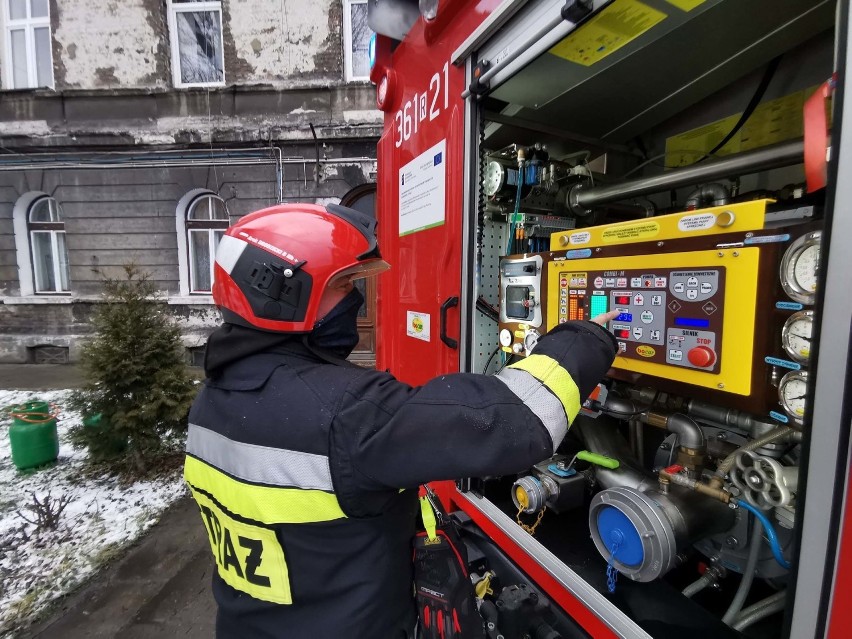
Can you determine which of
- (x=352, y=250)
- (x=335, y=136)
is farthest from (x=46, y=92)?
(x=352, y=250)

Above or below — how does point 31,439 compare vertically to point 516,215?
below

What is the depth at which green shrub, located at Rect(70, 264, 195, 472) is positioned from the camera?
3.69 m

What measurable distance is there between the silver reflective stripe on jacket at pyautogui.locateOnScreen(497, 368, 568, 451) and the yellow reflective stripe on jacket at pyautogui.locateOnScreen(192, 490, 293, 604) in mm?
673

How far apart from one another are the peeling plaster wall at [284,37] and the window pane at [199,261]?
3.05 metres

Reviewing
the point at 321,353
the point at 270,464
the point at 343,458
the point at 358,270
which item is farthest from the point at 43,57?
the point at 343,458

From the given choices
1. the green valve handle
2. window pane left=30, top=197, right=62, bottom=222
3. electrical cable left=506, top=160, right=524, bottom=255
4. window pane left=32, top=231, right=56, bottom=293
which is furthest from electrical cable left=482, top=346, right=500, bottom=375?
window pane left=32, top=231, right=56, bottom=293

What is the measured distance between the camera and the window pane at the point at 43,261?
350 inches

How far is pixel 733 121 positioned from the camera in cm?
188

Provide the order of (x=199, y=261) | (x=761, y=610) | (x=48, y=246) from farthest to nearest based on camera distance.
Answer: (x=48, y=246) < (x=199, y=261) < (x=761, y=610)

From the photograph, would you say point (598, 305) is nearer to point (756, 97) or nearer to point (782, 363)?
point (782, 363)

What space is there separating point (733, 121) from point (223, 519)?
2.48 m

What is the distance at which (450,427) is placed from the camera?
888 mm

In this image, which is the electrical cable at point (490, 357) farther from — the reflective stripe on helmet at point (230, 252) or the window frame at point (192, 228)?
the window frame at point (192, 228)

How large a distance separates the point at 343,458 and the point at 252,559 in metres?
0.43
